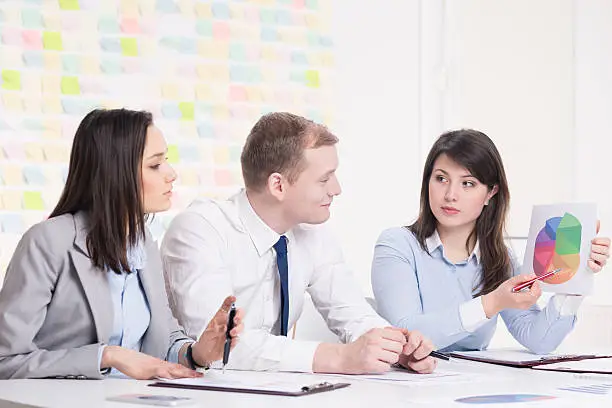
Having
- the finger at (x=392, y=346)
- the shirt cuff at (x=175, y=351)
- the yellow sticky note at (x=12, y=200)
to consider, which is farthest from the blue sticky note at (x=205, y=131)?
the finger at (x=392, y=346)

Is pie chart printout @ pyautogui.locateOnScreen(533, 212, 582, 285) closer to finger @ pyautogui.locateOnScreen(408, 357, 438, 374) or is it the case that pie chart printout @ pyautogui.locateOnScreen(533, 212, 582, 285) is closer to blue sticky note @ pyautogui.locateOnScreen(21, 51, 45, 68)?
finger @ pyautogui.locateOnScreen(408, 357, 438, 374)

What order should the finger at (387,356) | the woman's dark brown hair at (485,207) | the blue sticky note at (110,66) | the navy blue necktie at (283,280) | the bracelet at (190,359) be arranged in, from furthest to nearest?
the blue sticky note at (110,66)
the woman's dark brown hair at (485,207)
the navy blue necktie at (283,280)
the bracelet at (190,359)
the finger at (387,356)

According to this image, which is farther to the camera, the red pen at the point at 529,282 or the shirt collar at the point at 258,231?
the shirt collar at the point at 258,231

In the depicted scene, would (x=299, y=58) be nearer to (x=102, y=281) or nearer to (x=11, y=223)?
(x=11, y=223)

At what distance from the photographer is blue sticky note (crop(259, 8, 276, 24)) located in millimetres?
4098

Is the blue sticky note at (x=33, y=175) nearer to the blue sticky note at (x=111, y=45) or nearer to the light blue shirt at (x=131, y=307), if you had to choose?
the blue sticky note at (x=111, y=45)

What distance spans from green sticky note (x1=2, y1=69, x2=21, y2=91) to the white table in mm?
2014

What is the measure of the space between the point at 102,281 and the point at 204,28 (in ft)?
7.28

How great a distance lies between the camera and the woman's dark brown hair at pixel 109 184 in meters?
1.93

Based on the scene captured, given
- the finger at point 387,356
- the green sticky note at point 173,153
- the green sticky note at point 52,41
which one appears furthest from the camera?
the green sticky note at point 173,153

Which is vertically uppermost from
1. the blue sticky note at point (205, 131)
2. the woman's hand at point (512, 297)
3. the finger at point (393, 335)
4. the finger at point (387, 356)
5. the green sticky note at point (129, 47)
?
the green sticky note at point (129, 47)

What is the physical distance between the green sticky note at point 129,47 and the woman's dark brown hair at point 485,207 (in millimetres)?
1551

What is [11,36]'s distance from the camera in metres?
3.52

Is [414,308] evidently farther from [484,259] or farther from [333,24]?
[333,24]
